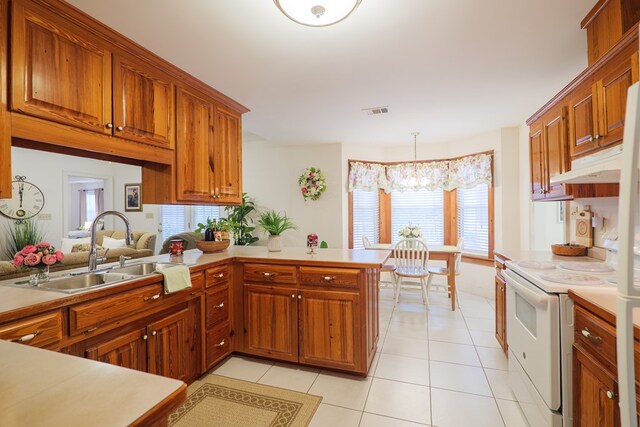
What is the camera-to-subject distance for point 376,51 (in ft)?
6.89

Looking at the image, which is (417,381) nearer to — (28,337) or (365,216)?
(28,337)

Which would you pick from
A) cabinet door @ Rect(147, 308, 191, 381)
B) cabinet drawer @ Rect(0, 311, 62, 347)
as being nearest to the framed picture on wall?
cabinet door @ Rect(147, 308, 191, 381)

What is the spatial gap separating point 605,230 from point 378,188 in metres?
3.15

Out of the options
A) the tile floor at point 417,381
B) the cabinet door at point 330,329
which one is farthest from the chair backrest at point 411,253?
the cabinet door at point 330,329

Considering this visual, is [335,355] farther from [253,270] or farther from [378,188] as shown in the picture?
[378,188]

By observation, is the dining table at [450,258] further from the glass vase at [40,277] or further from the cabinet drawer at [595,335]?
the glass vase at [40,277]

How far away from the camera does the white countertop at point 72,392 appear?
536mm

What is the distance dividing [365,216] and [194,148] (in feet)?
10.9

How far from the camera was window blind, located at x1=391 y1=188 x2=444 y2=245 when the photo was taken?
4.95 m

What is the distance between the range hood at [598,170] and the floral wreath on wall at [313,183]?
3424 millimetres

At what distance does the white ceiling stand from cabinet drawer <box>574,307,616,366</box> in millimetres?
1677

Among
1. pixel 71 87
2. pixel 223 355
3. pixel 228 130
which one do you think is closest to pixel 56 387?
pixel 71 87

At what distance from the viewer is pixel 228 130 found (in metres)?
2.94

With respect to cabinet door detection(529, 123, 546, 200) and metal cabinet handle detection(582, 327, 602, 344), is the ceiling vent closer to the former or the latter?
cabinet door detection(529, 123, 546, 200)
